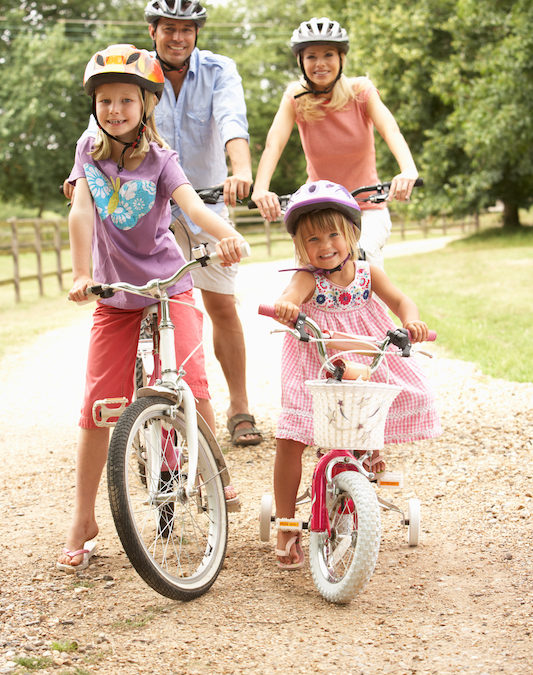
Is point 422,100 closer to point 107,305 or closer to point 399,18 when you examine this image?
point 399,18

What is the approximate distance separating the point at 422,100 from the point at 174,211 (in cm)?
2247

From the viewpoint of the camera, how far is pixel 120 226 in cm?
384

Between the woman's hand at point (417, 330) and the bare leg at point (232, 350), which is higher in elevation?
the woman's hand at point (417, 330)

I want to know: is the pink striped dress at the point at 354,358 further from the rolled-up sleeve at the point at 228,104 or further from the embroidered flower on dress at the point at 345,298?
the rolled-up sleeve at the point at 228,104

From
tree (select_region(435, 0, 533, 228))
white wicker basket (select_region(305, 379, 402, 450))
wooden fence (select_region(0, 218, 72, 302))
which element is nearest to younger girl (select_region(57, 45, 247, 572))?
white wicker basket (select_region(305, 379, 402, 450))

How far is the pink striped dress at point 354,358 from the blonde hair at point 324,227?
91 millimetres

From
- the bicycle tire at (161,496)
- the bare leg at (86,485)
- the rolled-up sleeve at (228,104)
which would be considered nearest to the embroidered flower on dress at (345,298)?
the bicycle tire at (161,496)

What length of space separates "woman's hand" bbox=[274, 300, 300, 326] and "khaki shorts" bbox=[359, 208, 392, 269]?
1.42 metres

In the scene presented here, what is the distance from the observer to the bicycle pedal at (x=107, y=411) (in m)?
3.79

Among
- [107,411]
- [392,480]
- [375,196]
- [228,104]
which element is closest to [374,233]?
[375,196]

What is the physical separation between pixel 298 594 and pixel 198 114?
274cm

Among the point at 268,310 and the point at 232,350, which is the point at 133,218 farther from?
the point at 232,350

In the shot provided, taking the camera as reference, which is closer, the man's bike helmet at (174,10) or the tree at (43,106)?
the man's bike helmet at (174,10)

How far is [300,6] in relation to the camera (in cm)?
4900
